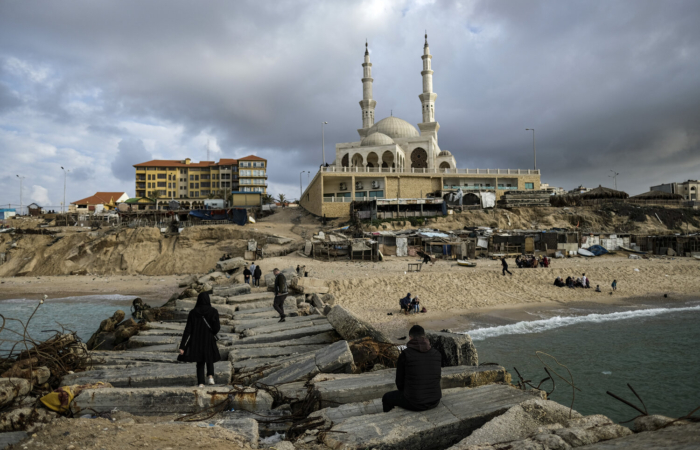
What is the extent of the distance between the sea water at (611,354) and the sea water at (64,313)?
15.9 meters

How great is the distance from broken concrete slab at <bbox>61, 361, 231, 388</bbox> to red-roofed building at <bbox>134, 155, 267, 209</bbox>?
67978 millimetres

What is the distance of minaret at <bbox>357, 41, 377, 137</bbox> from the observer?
177ft

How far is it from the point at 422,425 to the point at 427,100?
54.0 meters

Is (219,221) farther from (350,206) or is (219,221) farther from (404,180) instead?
(404,180)

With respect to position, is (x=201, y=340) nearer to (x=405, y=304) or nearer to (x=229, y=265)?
(x=405, y=304)

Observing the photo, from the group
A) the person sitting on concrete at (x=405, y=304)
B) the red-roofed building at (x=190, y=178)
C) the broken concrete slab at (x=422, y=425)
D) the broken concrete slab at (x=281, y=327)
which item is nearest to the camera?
the broken concrete slab at (x=422, y=425)

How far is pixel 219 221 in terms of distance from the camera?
40.4m

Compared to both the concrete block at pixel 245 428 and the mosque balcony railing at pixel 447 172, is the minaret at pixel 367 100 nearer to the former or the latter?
the mosque balcony railing at pixel 447 172

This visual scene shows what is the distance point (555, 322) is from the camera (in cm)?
1566

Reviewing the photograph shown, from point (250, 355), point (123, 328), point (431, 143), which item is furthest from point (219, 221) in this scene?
point (250, 355)

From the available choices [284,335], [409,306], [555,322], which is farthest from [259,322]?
[555,322]

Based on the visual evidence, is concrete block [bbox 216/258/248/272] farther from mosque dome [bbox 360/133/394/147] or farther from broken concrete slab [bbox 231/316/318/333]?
mosque dome [bbox 360/133/394/147]

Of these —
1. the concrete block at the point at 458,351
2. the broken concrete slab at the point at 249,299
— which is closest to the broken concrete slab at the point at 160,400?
the concrete block at the point at 458,351

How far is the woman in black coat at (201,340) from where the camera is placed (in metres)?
5.06
